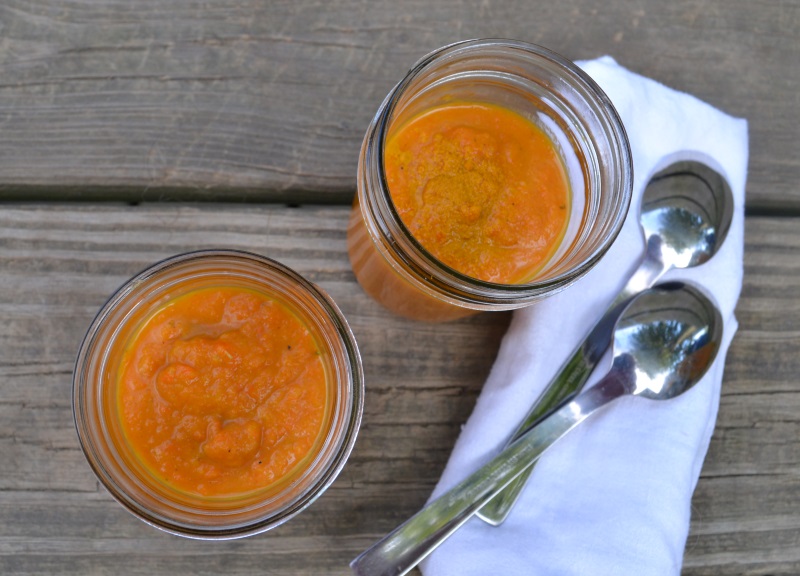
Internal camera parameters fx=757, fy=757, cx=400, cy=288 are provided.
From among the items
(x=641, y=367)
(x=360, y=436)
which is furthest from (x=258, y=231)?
(x=641, y=367)

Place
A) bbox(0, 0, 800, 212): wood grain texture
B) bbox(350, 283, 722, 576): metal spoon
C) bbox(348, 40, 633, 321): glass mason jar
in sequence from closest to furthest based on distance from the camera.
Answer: bbox(348, 40, 633, 321): glass mason jar < bbox(350, 283, 722, 576): metal spoon < bbox(0, 0, 800, 212): wood grain texture

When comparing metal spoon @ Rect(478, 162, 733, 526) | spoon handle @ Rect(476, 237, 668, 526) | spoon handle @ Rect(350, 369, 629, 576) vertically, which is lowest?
spoon handle @ Rect(350, 369, 629, 576)

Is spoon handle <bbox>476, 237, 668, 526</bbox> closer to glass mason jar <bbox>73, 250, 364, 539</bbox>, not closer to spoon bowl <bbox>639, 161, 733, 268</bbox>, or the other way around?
spoon bowl <bbox>639, 161, 733, 268</bbox>

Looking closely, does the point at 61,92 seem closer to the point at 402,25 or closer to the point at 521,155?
the point at 402,25

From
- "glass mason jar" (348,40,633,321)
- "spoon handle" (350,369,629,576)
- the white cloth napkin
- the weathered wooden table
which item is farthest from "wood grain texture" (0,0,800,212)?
"spoon handle" (350,369,629,576)

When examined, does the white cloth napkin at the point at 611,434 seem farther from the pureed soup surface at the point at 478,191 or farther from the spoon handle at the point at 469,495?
the pureed soup surface at the point at 478,191

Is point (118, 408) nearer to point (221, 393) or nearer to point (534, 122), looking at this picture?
point (221, 393)
